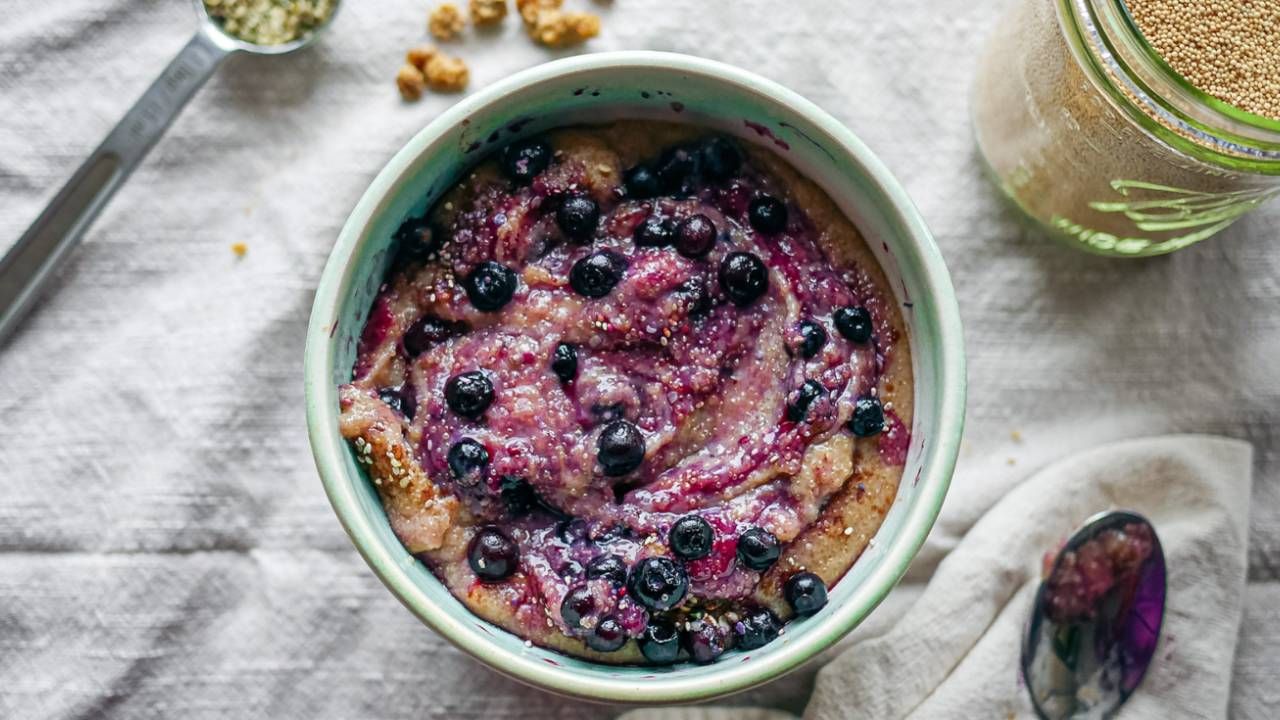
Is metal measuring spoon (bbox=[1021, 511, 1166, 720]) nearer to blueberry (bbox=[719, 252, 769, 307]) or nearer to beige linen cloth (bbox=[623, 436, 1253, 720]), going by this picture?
beige linen cloth (bbox=[623, 436, 1253, 720])

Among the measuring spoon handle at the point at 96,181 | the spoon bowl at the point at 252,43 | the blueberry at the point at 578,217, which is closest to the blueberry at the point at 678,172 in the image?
the blueberry at the point at 578,217

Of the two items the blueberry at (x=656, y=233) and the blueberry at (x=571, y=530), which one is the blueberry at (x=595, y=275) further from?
the blueberry at (x=571, y=530)

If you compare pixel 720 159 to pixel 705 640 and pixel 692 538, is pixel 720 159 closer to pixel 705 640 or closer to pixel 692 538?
pixel 692 538

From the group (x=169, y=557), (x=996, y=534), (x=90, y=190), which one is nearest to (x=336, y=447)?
(x=169, y=557)

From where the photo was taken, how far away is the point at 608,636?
60.0 inches

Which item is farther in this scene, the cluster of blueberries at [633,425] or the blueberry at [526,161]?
the blueberry at [526,161]

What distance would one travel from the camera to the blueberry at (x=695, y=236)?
5.20 feet

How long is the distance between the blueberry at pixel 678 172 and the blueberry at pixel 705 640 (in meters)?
0.59

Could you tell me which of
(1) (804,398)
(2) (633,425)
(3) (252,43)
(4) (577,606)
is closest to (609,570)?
(4) (577,606)

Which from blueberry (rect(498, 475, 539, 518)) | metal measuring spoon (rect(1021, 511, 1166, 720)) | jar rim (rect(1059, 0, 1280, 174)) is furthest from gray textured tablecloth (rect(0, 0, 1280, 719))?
blueberry (rect(498, 475, 539, 518))

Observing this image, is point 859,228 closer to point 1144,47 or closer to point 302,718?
point 1144,47

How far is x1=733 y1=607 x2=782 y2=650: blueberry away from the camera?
1.57 meters

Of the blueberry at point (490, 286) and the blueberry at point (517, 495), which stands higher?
the blueberry at point (490, 286)

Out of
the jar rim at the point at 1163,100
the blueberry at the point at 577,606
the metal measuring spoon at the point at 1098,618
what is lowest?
the metal measuring spoon at the point at 1098,618
